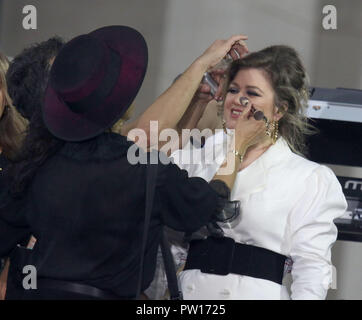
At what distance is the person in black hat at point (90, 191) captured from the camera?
2311mm

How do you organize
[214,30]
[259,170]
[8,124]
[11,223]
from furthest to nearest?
[214,30], [8,124], [259,170], [11,223]

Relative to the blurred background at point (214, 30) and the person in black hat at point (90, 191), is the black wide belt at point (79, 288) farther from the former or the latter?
the blurred background at point (214, 30)

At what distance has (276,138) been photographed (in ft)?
9.37

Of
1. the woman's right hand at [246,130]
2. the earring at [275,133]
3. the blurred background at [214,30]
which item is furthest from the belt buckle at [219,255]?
the blurred background at [214,30]

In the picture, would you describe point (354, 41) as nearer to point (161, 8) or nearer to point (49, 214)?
point (161, 8)

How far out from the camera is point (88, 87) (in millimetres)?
2344

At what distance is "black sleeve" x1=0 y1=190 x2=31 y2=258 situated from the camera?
2.47 meters

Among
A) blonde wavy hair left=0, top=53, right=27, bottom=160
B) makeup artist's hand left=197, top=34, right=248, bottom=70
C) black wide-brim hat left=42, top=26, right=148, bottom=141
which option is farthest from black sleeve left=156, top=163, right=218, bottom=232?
blonde wavy hair left=0, top=53, right=27, bottom=160

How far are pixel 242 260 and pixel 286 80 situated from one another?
0.69 metres

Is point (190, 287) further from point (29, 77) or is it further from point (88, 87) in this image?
point (29, 77)

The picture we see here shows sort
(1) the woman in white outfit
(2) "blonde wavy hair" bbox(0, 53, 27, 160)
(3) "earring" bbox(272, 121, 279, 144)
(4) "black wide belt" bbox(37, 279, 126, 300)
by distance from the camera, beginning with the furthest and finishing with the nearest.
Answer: (2) "blonde wavy hair" bbox(0, 53, 27, 160), (3) "earring" bbox(272, 121, 279, 144), (1) the woman in white outfit, (4) "black wide belt" bbox(37, 279, 126, 300)

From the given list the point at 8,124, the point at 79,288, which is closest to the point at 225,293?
the point at 79,288

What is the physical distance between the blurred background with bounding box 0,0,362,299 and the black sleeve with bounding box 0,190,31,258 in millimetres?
2841

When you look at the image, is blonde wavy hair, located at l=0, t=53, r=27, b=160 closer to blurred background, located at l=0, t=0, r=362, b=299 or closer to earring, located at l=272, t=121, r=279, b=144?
earring, located at l=272, t=121, r=279, b=144
